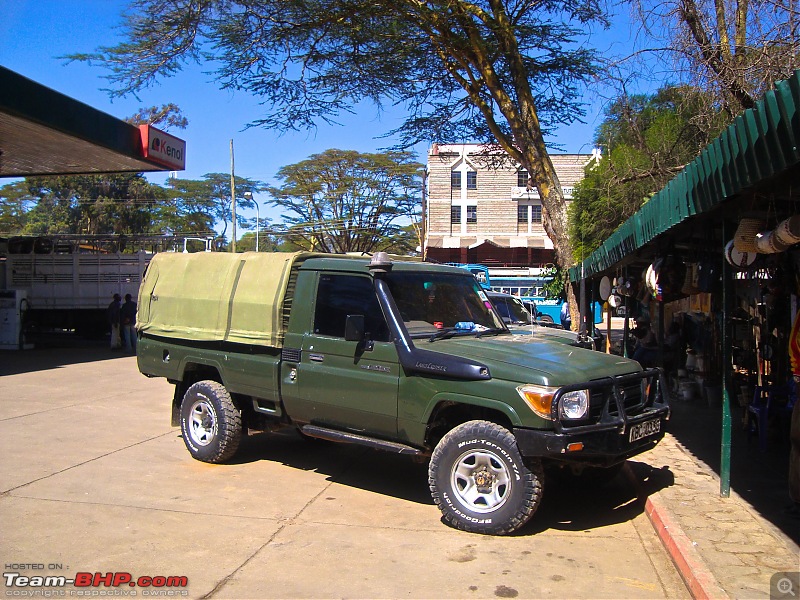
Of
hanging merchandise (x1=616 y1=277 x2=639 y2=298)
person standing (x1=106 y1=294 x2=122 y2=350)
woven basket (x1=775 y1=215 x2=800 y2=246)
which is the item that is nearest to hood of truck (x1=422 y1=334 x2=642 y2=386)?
woven basket (x1=775 y1=215 x2=800 y2=246)

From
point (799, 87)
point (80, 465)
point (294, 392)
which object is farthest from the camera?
point (80, 465)

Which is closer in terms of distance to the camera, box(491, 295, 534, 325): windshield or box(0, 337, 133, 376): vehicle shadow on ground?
box(491, 295, 534, 325): windshield

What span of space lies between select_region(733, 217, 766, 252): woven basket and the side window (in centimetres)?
318

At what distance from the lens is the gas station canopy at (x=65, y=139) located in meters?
15.1

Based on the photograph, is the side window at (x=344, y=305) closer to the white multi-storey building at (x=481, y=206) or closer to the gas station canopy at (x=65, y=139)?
the gas station canopy at (x=65, y=139)

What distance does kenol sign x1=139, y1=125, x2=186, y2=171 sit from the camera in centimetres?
1938

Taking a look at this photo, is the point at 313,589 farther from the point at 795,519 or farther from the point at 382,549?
the point at 795,519

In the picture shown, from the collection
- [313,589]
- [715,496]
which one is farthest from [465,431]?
[715,496]

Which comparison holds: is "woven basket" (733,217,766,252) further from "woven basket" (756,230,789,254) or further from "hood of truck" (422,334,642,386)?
"hood of truck" (422,334,642,386)

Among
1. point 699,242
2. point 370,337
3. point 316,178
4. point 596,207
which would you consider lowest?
point 370,337

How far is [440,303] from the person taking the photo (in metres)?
6.43

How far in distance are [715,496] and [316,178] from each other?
37026 mm

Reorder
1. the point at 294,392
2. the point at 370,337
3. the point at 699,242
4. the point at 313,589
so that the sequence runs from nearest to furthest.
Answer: the point at 313,589 → the point at 370,337 → the point at 294,392 → the point at 699,242

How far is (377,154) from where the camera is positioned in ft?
132
